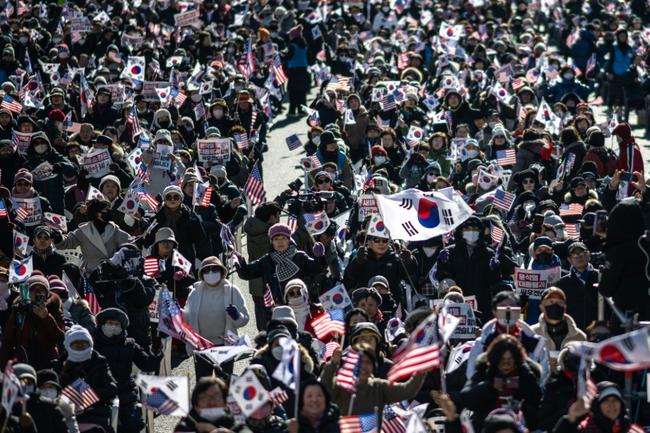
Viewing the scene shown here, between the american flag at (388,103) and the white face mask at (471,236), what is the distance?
9.92 metres

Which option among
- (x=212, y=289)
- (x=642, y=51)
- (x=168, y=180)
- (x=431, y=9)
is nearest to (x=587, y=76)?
(x=642, y=51)

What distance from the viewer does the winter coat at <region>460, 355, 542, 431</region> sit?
1170cm

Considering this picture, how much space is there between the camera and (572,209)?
18156mm

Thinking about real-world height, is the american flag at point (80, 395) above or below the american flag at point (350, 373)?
below

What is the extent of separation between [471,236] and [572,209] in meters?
2.41

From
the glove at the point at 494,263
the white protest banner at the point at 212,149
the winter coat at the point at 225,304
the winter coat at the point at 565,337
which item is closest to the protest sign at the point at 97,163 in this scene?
the white protest banner at the point at 212,149

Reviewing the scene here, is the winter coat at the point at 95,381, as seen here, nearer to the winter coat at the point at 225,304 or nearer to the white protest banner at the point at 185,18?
the winter coat at the point at 225,304

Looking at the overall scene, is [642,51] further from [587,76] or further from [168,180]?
[168,180]

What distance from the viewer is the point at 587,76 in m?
33.2

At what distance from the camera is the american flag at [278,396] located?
481 inches

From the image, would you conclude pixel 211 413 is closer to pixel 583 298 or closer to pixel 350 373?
pixel 350 373

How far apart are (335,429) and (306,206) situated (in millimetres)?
6965

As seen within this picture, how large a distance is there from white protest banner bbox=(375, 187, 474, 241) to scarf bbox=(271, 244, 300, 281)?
966 mm

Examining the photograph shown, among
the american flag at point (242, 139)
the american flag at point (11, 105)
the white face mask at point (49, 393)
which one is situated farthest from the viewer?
the american flag at point (11, 105)
